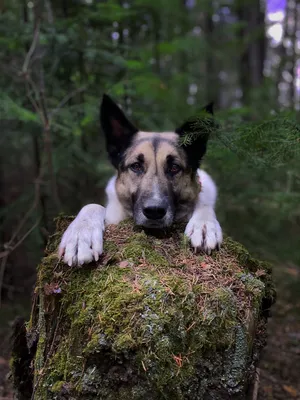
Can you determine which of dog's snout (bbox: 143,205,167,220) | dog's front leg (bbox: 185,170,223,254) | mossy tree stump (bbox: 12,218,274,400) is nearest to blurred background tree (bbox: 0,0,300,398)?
dog's front leg (bbox: 185,170,223,254)

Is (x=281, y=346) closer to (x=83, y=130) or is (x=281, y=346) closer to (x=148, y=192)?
(x=148, y=192)

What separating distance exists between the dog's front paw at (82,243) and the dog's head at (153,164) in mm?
618

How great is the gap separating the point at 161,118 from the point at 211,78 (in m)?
11.4

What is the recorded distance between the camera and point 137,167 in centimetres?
412

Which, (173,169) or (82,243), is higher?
(173,169)

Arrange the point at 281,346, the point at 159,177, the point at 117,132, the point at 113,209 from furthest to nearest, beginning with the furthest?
the point at 281,346
the point at 117,132
the point at 113,209
the point at 159,177

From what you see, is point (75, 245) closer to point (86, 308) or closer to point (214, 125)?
point (86, 308)

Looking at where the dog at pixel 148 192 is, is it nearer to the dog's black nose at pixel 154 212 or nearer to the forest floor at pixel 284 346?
the dog's black nose at pixel 154 212

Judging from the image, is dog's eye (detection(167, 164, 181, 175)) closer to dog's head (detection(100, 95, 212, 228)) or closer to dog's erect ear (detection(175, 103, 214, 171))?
dog's head (detection(100, 95, 212, 228))

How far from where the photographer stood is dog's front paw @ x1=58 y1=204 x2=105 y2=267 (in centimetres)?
270

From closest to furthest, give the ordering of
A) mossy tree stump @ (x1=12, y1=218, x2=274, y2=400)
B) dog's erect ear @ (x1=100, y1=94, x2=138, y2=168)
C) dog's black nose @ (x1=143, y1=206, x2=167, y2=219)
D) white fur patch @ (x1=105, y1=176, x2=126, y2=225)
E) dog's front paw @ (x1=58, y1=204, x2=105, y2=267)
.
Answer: mossy tree stump @ (x1=12, y1=218, x2=274, y2=400)
dog's front paw @ (x1=58, y1=204, x2=105, y2=267)
dog's black nose @ (x1=143, y1=206, x2=167, y2=219)
white fur patch @ (x1=105, y1=176, x2=126, y2=225)
dog's erect ear @ (x1=100, y1=94, x2=138, y2=168)

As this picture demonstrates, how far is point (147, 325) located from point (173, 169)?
209 centimetres

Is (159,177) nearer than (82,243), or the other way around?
(82,243)

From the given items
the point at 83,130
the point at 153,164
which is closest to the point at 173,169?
the point at 153,164
